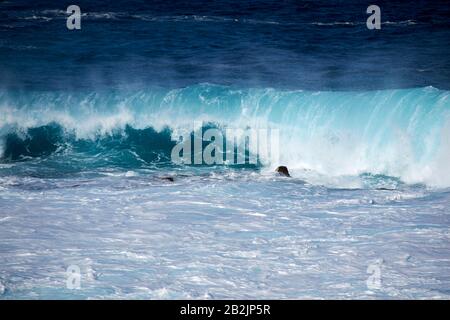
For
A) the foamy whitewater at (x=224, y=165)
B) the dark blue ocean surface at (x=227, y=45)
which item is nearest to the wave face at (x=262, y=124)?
the foamy whitewater at (x=224, y=165)

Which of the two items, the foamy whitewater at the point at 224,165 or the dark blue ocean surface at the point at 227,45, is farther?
the dark blue ocean surface at the point at 227,45

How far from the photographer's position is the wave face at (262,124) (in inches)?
450

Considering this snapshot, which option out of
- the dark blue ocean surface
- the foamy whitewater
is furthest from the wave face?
the dark blue ocean surface

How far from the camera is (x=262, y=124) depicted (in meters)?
13.7

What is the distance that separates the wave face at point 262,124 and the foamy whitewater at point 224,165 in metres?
0.05

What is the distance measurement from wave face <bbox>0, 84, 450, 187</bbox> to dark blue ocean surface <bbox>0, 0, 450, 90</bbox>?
1003mm

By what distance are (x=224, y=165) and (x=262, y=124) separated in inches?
105

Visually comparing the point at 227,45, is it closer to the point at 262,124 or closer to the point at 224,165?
the point at 262,124

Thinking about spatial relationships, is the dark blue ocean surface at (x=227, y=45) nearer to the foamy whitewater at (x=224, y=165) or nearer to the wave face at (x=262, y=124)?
the foamy whitewater at (x=224, y=165)

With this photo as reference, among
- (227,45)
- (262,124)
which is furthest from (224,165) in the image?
(227,45)

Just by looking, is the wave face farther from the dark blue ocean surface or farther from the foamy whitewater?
the dark blue ocean surface

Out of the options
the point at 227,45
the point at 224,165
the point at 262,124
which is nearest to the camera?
the point at 224,165

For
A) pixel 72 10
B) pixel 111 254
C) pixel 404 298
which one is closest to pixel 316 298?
pixel 404 298

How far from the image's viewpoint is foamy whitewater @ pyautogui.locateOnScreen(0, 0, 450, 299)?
5875 millimetres
